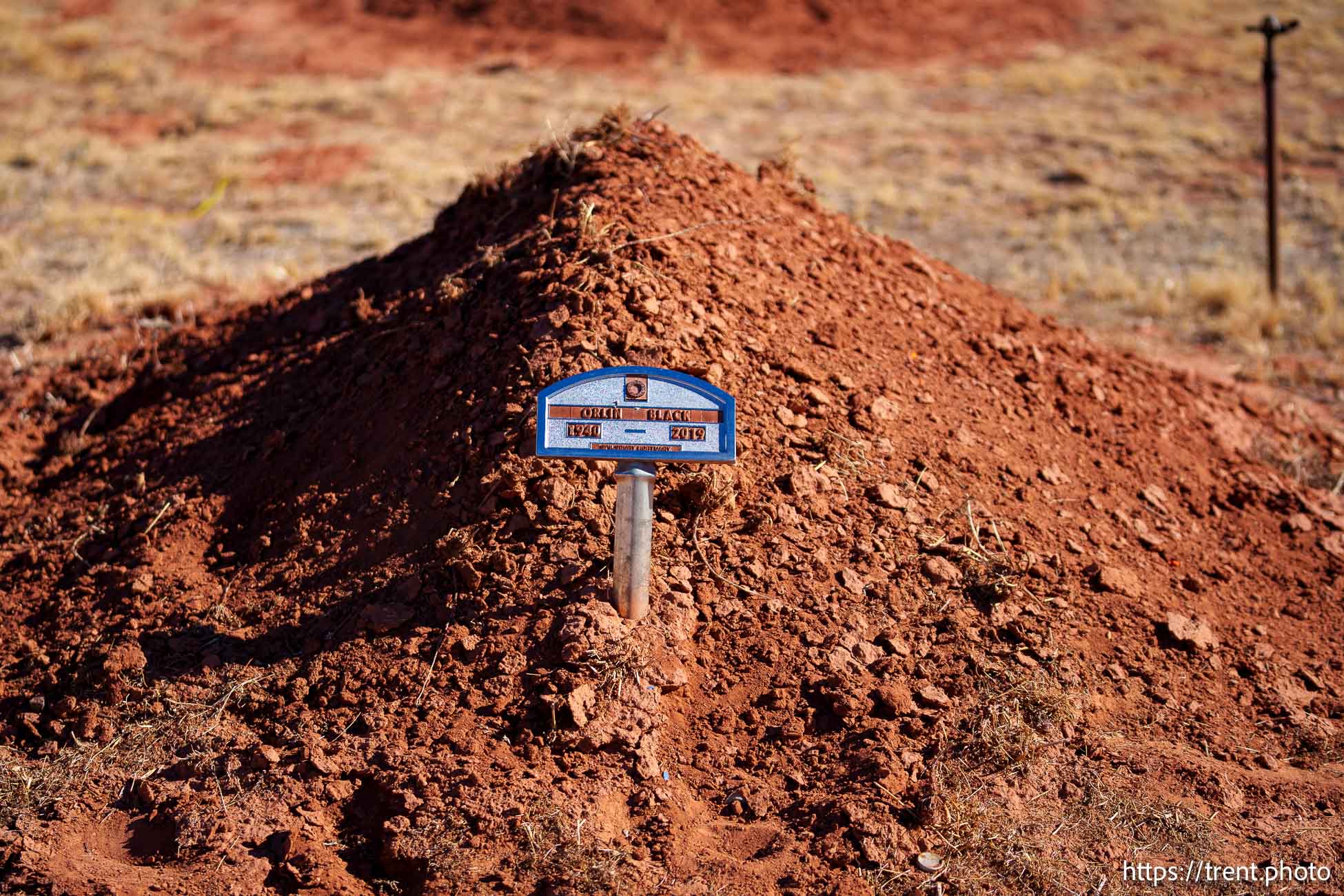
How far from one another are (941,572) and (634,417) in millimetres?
1488

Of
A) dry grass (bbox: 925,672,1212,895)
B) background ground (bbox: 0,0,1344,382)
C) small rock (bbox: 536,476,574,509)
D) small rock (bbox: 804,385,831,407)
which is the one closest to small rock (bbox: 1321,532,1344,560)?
dry grass (bbox: 925,672,1212,895)

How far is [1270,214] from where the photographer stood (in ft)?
36.7

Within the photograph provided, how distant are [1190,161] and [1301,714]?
45.7 feet

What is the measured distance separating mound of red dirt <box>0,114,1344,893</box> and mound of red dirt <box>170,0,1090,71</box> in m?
17.7

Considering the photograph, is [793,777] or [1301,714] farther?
[1301,714]

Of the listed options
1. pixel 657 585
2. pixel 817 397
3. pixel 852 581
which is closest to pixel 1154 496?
pixel 817 397

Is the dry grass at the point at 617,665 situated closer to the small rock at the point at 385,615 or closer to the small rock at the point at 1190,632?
the small rock at the point at 385,615

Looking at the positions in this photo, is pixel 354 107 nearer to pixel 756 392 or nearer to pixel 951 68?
pixel 951 68

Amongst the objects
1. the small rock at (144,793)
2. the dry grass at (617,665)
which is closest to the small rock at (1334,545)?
the dry grass at (617,665)

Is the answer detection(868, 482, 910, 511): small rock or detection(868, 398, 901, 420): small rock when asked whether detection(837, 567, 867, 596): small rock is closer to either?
detection(868, 482, 910, 511): small rock

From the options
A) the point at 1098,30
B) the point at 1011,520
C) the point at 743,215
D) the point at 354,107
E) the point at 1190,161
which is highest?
the point at 1098,30

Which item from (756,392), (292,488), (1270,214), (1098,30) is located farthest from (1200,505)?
(1098,30)

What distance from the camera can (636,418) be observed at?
367cm

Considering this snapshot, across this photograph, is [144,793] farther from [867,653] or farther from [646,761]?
[867,653]
